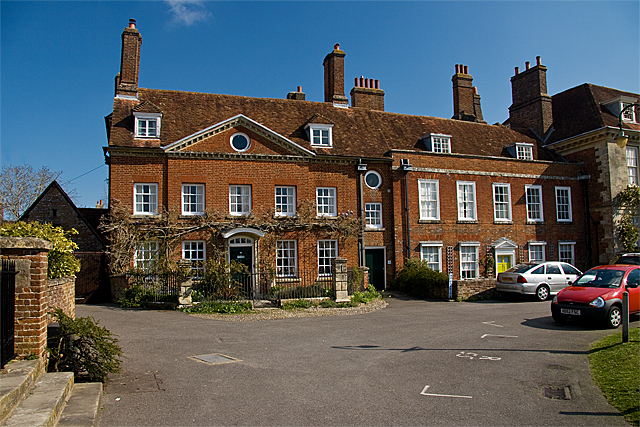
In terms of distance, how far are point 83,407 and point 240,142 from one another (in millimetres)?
17332

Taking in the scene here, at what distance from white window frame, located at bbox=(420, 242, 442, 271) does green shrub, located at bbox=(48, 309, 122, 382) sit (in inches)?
776

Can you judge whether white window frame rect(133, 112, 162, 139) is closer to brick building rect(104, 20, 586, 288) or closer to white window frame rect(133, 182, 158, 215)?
brick building rect(104, 20, 586, 288)

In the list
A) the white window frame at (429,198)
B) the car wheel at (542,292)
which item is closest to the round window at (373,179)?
the white window frame at (429,198)

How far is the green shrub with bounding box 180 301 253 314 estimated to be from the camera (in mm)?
16656

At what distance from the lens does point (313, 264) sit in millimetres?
23172

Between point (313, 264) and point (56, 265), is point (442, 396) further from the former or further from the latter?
point (313, 264)

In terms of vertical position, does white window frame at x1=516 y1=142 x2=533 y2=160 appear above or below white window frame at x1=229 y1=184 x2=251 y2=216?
above

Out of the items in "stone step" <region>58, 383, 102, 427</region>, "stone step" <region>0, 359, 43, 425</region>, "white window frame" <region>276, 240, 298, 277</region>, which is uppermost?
"white window frame" <region>276, 240, 298, 277</region>

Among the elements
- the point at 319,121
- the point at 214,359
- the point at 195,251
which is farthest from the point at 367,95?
the point at 214,359

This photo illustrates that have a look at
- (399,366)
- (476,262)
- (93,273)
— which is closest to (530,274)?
(476,262)

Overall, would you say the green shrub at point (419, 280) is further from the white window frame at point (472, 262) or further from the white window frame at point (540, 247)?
the white window frame at point (540, 247)

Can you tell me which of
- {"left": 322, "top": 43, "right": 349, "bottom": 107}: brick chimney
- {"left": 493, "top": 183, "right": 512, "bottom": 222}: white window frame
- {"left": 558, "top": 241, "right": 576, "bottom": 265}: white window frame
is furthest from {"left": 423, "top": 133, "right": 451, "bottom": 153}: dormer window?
{"left": 558, "top": 241, "right": 576, "bottom": 265}: white window frame

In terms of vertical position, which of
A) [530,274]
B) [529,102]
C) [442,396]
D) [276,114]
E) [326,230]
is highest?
[529,102]

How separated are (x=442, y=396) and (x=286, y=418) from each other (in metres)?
2.53
